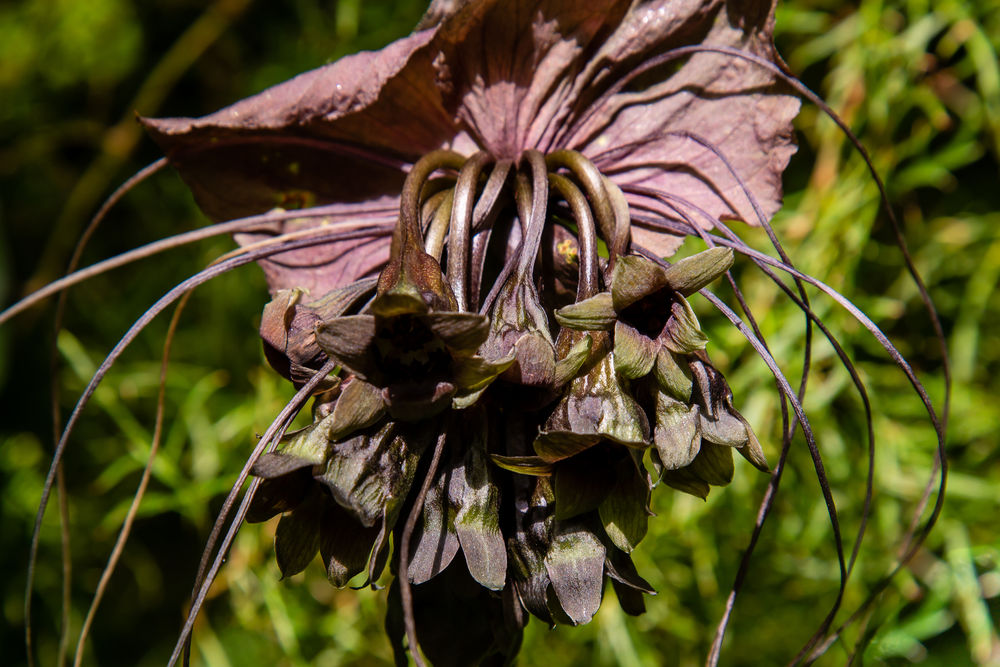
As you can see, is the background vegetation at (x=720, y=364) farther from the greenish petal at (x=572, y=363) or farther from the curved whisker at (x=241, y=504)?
the greenish petal at (x=572, y=363)

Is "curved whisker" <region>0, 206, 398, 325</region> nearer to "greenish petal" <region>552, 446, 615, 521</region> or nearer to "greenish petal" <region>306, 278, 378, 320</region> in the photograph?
"greenish petal" <region>306, 278, 378, 320</region>

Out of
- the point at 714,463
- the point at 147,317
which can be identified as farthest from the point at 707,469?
the point at 147,317

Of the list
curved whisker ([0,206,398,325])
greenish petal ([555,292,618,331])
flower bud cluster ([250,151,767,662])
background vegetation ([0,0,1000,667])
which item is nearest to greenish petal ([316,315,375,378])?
flower bud cluster ([250,151,767,662])

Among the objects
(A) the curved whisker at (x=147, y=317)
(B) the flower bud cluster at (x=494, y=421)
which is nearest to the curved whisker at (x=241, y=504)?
(B) the flower bud cluster at (x=494, y=421)

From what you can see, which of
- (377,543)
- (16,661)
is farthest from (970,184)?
(16,661)

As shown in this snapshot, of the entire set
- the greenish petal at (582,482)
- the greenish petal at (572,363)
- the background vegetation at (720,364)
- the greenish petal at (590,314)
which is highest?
the greenish petal at (590,314)

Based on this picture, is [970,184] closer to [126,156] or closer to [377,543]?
[377,543]
